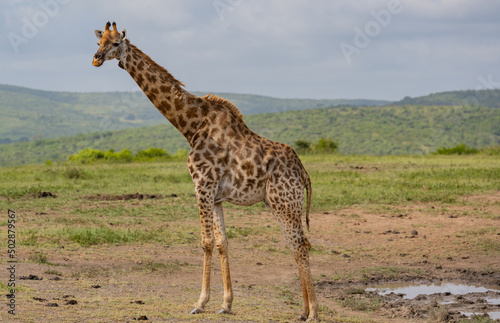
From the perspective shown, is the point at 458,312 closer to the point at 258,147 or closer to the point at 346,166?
the point at 258,147

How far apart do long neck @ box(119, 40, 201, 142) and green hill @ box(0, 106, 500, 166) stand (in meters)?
53.5

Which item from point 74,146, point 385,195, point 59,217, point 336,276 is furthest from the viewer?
point 74,146

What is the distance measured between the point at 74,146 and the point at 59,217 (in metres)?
66.5

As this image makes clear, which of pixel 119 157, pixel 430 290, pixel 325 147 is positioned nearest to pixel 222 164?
pixel 430 290

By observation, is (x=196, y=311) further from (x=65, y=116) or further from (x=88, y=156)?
(x=65, y=116)

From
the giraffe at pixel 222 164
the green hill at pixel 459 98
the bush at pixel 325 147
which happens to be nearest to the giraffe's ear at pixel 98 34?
the giraffe at pixel 222 164

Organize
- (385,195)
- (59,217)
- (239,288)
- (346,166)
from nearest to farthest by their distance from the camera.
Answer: (239,288), (59,217), (385,195), (346,166)

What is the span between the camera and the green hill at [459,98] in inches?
4601

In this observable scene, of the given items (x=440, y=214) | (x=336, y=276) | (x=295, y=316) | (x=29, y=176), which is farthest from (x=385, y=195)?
(x=29, y=176)

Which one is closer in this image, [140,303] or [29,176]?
[140,303]

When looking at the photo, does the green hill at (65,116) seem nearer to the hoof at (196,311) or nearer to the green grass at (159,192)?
the green grass at (159,192)

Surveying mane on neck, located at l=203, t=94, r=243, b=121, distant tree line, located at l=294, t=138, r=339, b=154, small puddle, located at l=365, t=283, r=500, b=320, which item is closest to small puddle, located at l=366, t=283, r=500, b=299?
small puddle, located at l=365, t=283, r=500, b=320

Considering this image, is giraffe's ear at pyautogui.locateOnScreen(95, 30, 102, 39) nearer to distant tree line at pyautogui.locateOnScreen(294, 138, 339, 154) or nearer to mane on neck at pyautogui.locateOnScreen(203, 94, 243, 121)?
mane on neck at pyautogui.locateOnScreen(203, 94, 243, 121)

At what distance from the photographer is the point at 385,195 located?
707 inches
